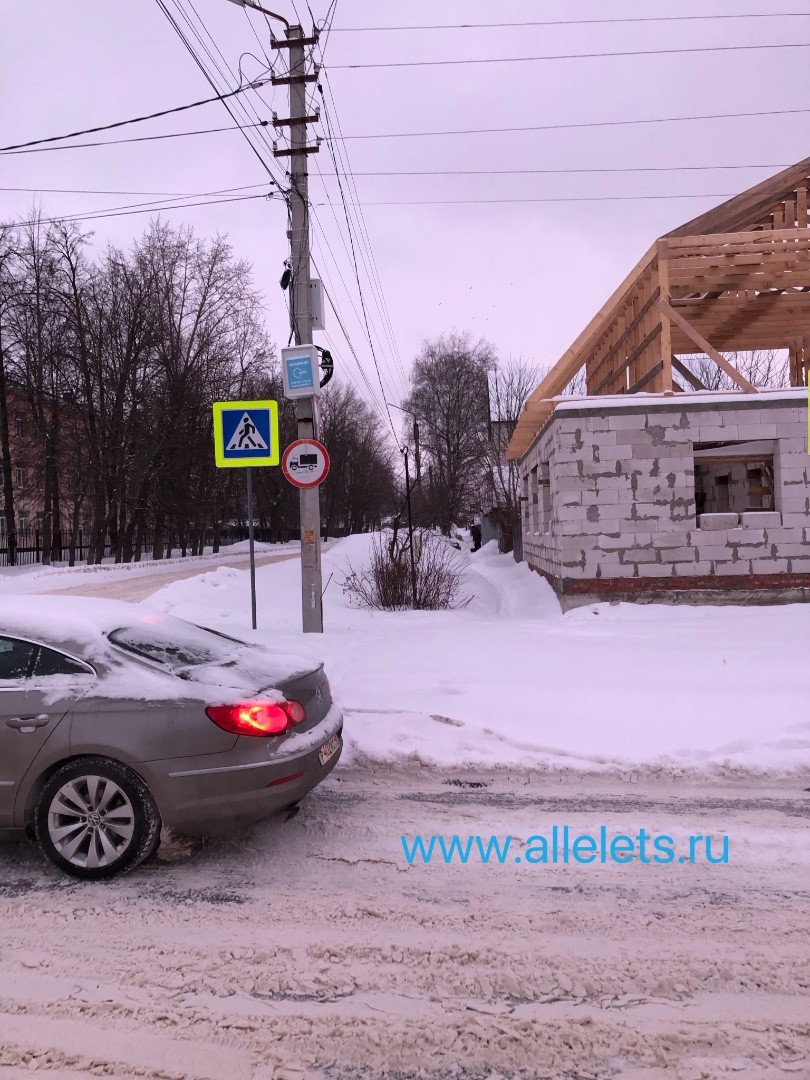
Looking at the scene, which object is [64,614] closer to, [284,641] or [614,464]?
[284,641]

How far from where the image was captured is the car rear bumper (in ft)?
12.4

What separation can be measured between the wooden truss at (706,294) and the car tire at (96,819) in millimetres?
10938

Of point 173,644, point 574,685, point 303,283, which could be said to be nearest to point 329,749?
point 173,644

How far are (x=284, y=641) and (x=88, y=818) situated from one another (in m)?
5.73

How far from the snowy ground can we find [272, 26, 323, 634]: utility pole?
12.8 feet

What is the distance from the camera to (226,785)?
12.5 feet

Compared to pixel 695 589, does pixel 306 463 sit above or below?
above

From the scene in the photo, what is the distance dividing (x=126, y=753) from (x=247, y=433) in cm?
592

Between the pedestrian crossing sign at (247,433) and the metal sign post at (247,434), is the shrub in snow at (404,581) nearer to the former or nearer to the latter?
the metal sign post at (247,434)

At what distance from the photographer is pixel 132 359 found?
30703 millimetres

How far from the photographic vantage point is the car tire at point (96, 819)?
3.80 m

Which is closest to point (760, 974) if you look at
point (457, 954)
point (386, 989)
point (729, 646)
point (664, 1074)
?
point (664, 1074)

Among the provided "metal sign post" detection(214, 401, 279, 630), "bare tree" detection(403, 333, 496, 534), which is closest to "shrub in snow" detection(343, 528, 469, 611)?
"metal sign post" detection(214, 401, 279, 630)

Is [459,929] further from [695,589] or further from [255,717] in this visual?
[695,589]
